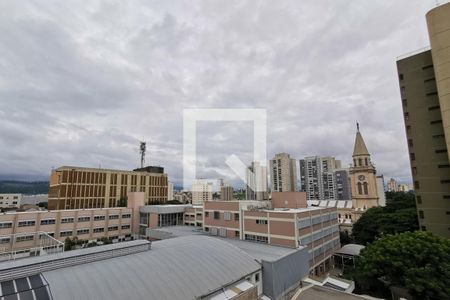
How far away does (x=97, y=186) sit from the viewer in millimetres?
62375

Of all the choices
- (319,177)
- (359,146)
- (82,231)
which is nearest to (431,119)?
(359,146)

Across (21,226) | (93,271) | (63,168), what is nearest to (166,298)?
(93,271)

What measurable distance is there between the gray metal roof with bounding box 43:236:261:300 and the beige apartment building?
28.0 m

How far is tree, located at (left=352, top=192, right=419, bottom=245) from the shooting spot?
3133cm

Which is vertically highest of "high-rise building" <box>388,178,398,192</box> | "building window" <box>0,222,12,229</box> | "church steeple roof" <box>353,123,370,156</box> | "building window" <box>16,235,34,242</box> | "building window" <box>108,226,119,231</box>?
"church steeple roof" <box>353,123,370,156</box>

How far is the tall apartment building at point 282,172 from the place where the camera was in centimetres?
6662

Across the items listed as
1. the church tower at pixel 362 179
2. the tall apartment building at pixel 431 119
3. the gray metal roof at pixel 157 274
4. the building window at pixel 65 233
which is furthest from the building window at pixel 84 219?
the church tower at pixel 362 179

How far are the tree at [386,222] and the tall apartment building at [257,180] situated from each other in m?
17.3

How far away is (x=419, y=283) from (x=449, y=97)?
Result: 23.1 meters

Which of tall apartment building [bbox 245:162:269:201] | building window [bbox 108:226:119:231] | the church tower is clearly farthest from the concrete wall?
the church tower

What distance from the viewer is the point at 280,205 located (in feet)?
108

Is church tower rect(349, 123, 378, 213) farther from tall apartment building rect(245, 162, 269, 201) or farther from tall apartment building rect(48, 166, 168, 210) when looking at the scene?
tall apartment building rect(48, 166, 168, 210)

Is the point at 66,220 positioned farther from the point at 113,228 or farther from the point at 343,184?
the point at 343,184

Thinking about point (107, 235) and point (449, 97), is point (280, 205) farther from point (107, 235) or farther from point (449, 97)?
point (107, 235)
